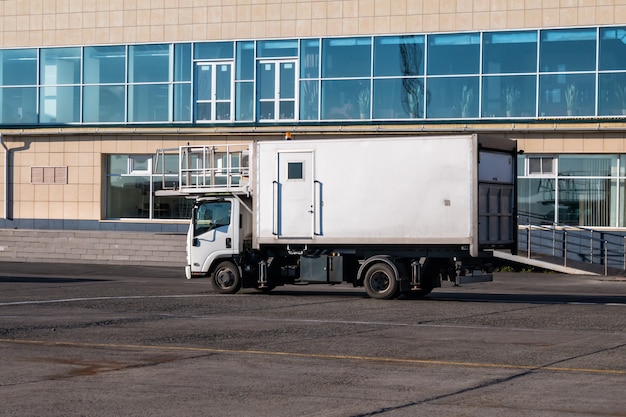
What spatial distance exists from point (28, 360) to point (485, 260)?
1162cm

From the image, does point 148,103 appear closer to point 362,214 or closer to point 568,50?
point 568,50

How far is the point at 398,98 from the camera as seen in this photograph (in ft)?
120

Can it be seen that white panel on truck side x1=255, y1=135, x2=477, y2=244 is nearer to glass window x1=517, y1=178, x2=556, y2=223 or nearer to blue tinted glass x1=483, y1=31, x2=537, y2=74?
glass window x1=517, y1=178, x2=556, y2=223

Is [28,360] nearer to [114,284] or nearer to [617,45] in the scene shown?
[114,284]

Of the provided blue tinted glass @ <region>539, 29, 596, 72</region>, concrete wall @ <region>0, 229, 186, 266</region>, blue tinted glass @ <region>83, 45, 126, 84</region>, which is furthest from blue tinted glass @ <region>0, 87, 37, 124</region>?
blue tinted glass @ <region>539, 29, 596, 72</region>

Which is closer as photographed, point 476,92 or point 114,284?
point 114,284

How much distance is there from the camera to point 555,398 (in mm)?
10234

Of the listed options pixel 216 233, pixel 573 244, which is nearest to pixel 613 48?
pixel 573 244

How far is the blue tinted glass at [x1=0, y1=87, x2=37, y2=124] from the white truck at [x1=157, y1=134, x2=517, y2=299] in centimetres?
1781

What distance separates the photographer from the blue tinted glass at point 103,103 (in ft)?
129

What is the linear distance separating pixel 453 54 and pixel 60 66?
14.5 metres

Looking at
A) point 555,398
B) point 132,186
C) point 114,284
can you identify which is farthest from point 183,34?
point 555,398

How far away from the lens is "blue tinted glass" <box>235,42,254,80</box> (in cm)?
3803

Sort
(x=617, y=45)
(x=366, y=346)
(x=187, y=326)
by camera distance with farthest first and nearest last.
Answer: (x=617, y=45) < (x=187, y=326) < (x=366, y=346)
